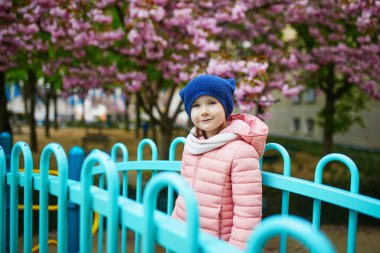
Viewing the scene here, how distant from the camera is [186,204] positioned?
43.7 inches

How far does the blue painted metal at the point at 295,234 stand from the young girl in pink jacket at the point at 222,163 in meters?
0.88

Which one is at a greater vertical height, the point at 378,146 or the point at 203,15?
the point at 203,15

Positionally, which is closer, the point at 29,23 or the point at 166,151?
the point at 29,23

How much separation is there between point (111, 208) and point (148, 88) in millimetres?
6793

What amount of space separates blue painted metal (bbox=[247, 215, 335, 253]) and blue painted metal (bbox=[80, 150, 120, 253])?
564 millimetres

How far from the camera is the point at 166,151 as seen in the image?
26.6ft

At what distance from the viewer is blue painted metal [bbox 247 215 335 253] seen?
879 mm

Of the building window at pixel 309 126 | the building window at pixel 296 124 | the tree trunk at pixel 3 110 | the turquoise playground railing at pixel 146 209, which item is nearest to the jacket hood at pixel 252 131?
the turquoise playground railing at pixel 146 209

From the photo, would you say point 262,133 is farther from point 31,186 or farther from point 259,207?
point 31,186

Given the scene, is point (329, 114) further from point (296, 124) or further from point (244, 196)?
point (296, 124)

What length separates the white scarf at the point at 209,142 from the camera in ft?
6.66

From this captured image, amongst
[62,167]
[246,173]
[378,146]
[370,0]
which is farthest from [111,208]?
[378,146]

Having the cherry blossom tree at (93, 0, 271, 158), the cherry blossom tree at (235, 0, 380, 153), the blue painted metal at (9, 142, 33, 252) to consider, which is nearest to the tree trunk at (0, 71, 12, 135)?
the cherry blossom tree at (93, 0, 271, 158)

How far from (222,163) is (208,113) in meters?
0.30
